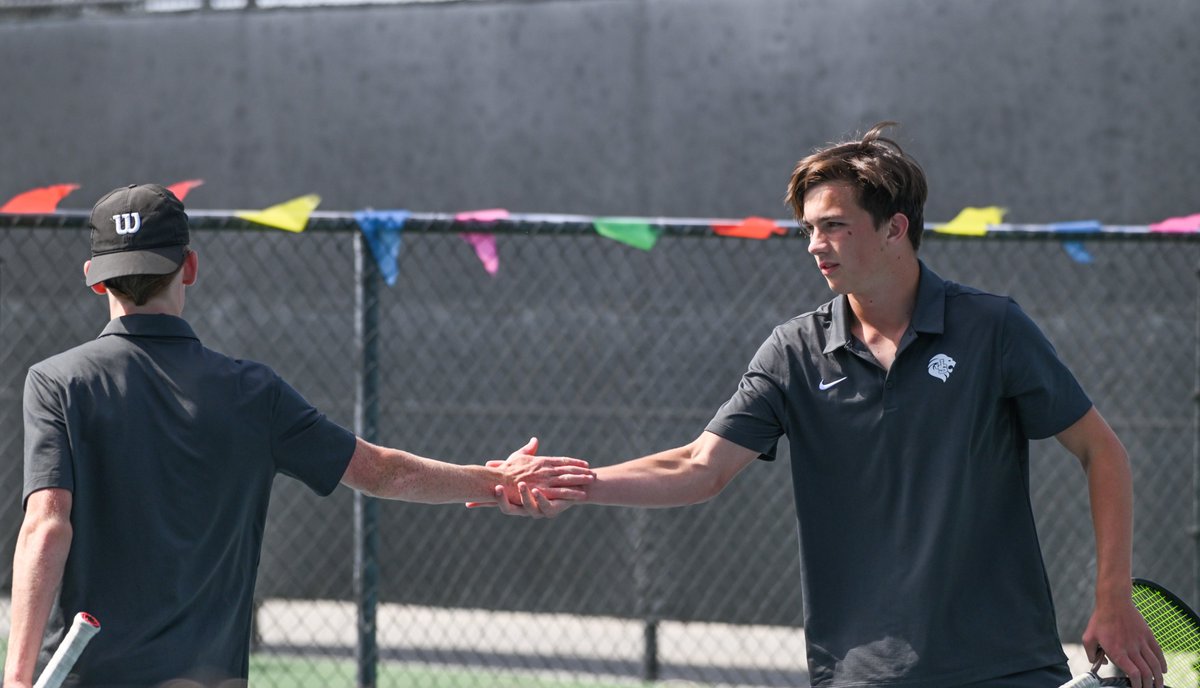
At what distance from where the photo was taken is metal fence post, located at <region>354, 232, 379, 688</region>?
5.05 m

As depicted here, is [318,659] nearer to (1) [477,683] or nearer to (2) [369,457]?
(1) [477,683]

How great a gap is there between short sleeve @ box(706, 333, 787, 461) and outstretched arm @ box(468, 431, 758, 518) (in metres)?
0.04

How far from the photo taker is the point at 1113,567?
116 inches

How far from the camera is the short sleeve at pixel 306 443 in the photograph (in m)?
2.96

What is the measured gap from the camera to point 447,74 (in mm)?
6766

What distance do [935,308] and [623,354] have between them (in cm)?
352

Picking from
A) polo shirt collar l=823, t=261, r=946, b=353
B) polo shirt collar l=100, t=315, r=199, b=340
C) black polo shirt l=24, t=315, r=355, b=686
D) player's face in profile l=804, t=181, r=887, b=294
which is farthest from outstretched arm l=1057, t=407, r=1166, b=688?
polo shirt collar l=100, t=315, r=199, b=340

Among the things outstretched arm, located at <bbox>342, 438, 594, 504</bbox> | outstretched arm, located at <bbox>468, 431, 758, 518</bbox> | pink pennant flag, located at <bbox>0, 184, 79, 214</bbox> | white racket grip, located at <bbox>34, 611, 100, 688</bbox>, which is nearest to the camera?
white racket grip, located at <bbox>34, 611, 100, 688</bbox>

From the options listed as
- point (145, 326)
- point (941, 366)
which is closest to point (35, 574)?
point (145, 326)

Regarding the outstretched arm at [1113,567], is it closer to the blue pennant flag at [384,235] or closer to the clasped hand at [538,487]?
the clasped hand at [538,487]

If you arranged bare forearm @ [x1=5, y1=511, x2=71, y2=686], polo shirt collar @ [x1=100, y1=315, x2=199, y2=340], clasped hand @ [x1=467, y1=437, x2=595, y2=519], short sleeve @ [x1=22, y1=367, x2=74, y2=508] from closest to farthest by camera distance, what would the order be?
bare forearm @ [x1=5, y1=511, x2=71, y2=686] < short sleeve @ [x1=22, y1=367, x2=74, y2=508] < polo shirt collar @ [x1=100, y1=315, x2=199, y2=340] < clasped hand @ [x1=467, y1=437, x2=595, y2=519]

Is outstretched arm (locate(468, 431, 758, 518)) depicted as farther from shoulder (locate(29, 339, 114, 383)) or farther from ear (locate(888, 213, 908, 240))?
shoulder (locate(29, 339, 114, 383))

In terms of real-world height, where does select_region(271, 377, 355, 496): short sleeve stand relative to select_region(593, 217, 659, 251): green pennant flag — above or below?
below

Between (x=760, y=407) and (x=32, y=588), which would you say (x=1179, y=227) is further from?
(x=32, y=588)
